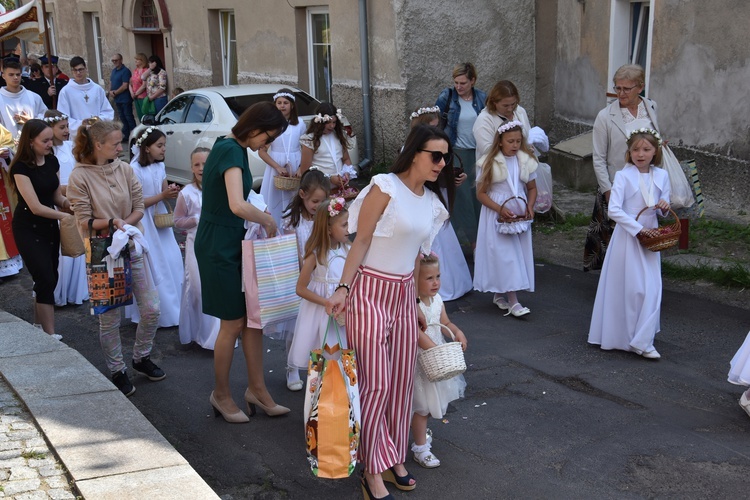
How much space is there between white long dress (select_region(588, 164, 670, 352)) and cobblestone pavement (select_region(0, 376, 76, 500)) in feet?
12.7

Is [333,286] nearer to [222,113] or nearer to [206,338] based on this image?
[206,338]

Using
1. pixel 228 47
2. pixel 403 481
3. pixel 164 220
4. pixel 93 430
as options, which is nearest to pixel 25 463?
pixel 93 430

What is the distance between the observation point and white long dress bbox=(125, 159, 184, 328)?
24.4 feet

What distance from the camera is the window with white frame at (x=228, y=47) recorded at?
19.4m

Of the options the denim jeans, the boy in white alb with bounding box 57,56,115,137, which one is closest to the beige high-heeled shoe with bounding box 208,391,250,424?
the denim jeans

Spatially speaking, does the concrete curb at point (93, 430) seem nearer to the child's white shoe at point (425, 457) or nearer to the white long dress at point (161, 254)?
the child's white shoe at point (425, 457)

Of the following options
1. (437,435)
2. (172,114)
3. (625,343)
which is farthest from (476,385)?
(172,114)

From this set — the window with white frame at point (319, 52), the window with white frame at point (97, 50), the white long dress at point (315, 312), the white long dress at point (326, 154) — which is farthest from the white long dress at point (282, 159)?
the window with white frame at point (97, 50)

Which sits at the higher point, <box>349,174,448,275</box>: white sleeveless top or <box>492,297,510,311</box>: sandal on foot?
<box>349,174,448,275</box>: white sleeveless top

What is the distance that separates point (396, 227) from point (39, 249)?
3625 millimetres

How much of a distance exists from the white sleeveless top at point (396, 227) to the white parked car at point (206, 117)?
8523mm

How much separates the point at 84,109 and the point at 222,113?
1942mm

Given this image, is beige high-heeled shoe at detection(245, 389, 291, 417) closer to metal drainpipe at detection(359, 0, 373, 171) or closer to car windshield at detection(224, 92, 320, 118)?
car windshield at detection(224, 92, 320, 118)

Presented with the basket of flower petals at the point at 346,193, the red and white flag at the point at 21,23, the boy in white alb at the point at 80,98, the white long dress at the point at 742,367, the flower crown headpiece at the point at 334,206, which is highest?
the red and white flag at the point at 21,23
